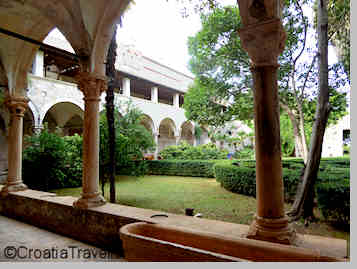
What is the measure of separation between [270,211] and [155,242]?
1.15 m

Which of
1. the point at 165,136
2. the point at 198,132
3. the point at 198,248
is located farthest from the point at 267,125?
the point at 198,132

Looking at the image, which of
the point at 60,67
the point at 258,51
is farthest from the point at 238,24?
the point at 60,67

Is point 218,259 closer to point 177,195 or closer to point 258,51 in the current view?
point 258,51

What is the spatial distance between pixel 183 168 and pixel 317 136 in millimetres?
10876

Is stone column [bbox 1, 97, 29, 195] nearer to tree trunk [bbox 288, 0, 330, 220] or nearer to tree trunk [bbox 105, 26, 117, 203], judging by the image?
tree trunk [bbox 105, 26, 117, 203]

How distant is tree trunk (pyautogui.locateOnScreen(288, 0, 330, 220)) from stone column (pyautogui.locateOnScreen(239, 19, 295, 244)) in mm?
2955

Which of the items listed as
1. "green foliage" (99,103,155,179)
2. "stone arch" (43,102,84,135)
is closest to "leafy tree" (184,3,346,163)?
"green foliage" (99,103,155,179)

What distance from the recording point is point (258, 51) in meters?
2.49

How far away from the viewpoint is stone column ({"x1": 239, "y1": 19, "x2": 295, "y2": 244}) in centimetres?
237

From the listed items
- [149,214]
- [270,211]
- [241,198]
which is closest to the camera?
[270,211]

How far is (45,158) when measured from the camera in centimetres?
861

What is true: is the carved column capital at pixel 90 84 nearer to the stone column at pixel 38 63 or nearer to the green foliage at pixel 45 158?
the green foliage at pixel 45 158

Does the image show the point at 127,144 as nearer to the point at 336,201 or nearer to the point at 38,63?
the point at 336,201

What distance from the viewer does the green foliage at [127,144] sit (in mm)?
7727
